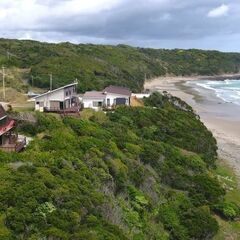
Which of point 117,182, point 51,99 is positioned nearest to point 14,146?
point 117,182

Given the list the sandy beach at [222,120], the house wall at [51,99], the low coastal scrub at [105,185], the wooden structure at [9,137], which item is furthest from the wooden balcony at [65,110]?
the sandy beach at [222,120]

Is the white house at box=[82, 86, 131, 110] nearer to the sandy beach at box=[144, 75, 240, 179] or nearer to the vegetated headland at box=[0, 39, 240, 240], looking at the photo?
the vegetated headland at box=[0, 39, 240, 240]

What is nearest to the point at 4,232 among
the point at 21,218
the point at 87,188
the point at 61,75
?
the point at 21,218

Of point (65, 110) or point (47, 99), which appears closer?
point (65, 110)

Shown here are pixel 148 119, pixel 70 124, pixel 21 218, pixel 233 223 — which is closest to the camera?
pixel 21 218

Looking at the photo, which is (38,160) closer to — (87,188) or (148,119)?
(87,188)

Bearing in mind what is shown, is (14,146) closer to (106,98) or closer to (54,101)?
(54,101)
